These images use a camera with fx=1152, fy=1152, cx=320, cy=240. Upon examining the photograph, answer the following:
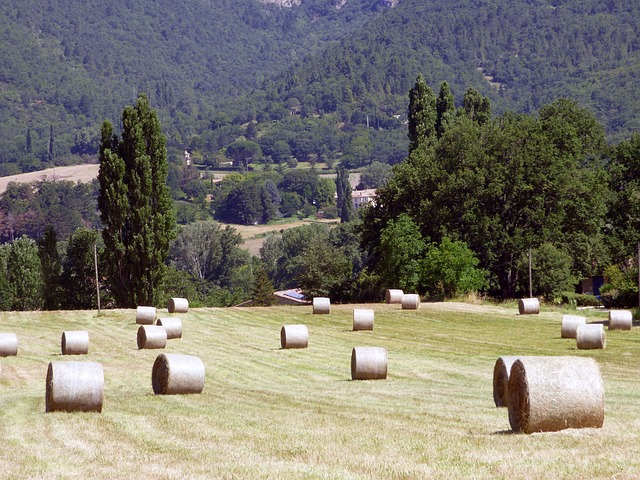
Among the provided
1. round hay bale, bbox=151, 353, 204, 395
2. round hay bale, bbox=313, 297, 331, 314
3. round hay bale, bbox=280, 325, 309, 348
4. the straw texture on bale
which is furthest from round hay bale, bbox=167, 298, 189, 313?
the straw texture on bale

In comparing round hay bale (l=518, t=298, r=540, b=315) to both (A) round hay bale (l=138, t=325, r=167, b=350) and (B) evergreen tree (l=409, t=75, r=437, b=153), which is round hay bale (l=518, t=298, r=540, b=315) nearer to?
(A) round hay bale (l=138, t=325, r=167, b=350)

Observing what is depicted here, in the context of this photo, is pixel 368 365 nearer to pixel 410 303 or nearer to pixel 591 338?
pixel 591 338

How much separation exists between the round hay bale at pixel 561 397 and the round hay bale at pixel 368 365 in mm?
12339

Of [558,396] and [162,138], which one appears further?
[162,138]

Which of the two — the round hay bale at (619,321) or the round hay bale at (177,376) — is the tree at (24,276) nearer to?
the round hay bale at (619,321)

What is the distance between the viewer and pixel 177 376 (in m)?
25.4

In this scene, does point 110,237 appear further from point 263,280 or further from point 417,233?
point 263,280

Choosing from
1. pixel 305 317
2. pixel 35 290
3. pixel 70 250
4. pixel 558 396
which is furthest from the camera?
pixel 35 290

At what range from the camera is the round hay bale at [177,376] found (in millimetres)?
25391

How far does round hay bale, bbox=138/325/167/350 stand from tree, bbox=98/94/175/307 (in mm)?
30652

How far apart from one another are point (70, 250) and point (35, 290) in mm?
14137

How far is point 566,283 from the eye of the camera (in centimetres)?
7244

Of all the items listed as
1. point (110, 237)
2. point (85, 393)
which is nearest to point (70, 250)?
point (110, 237)

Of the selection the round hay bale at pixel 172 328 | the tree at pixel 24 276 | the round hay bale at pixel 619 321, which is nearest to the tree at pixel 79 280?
the tree at pixel 24 276
